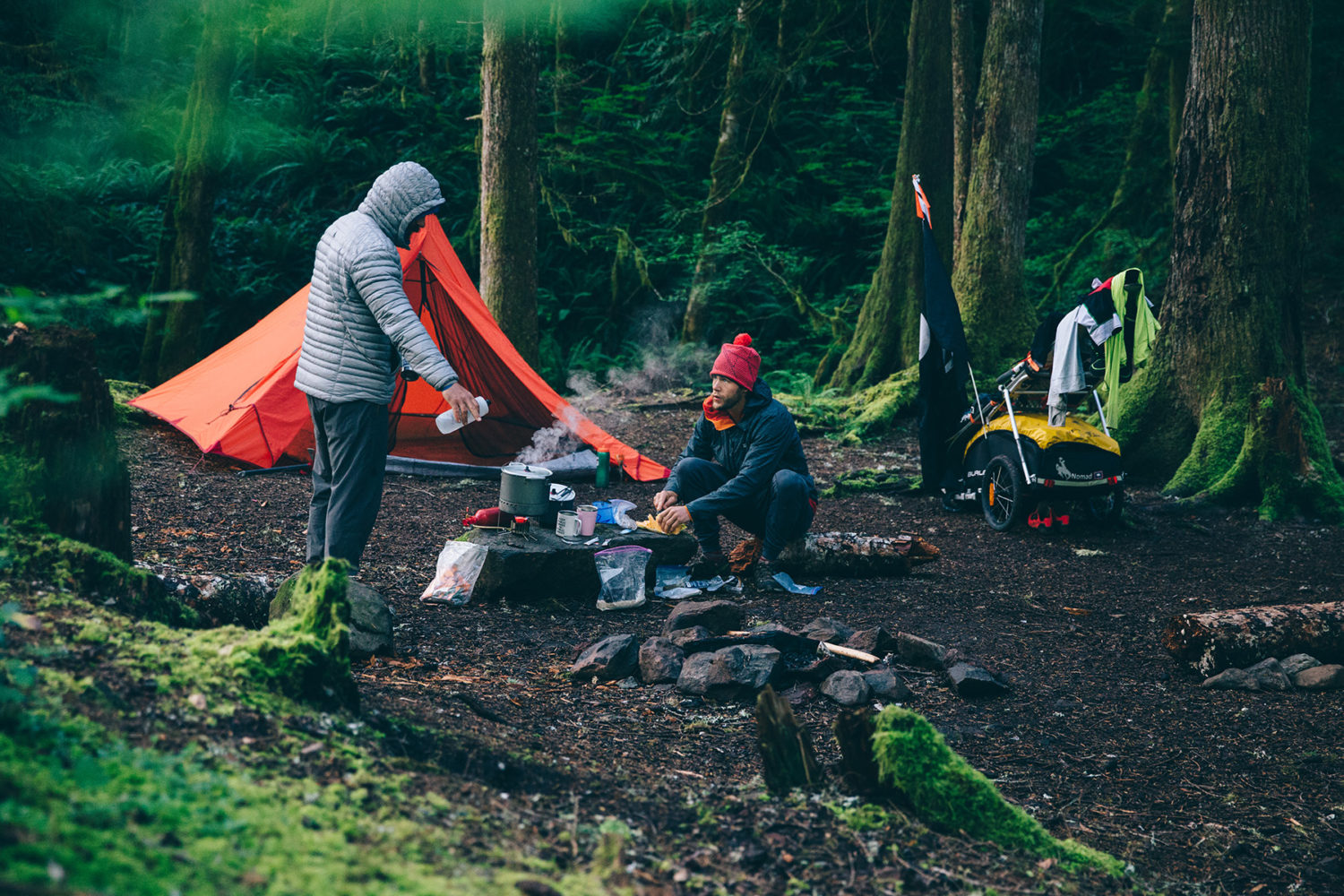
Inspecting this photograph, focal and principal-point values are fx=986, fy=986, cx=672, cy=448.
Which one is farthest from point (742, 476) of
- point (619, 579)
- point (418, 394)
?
point (418, 394)

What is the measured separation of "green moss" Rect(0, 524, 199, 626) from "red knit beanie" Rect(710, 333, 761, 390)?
280 cm

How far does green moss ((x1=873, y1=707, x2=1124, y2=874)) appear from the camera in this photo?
2.73 meters

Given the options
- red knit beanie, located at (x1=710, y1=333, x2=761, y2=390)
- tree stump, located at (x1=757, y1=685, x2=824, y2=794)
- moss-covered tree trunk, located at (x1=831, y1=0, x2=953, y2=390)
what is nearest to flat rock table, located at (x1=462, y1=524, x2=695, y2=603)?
red knit beanie, located at (x1=710, y1=333, x2=761, y2=390)

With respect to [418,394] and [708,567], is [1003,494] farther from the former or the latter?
[418,394]

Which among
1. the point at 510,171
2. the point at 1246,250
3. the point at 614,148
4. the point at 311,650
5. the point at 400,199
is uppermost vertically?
the point at 614,148

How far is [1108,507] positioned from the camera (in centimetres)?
676

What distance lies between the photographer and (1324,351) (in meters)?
12.7

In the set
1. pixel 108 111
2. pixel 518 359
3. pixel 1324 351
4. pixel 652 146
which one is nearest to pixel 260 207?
pixel 108 111

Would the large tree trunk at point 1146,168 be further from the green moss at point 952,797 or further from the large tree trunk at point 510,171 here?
the green moss at point 952,797

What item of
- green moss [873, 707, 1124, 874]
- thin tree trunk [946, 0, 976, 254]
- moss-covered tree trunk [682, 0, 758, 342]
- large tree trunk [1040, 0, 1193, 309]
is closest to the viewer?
green moss [873, 707, 1124, 874]

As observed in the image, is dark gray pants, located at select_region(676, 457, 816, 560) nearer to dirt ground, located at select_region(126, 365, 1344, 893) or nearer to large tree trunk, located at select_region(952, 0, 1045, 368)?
dirt ground, located at select_region(126, 365, 1344, 893)

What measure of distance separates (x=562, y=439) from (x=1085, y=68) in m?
12.9

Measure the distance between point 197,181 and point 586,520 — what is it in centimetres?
703

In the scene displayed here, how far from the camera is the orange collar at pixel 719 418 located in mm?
5195
